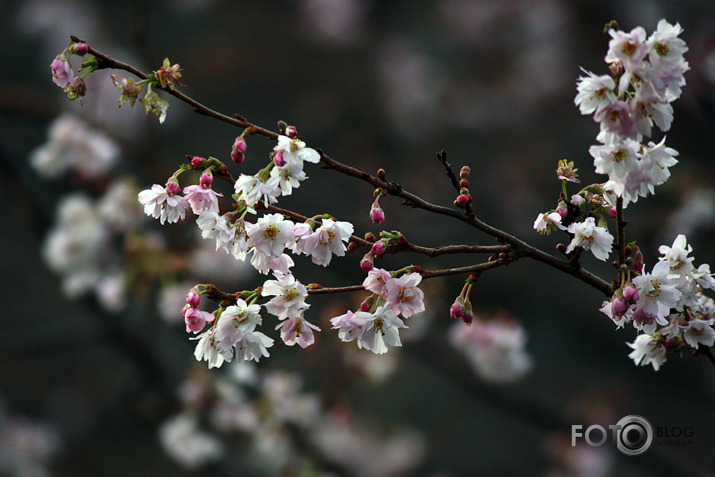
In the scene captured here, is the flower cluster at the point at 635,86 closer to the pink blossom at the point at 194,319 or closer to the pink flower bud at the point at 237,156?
the pink flower bud at the point at 237,156

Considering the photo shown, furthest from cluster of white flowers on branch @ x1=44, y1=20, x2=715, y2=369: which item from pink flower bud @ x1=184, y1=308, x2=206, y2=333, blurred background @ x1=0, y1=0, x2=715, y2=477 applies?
blurred background @ x1=0, y1=0, x2=715, y2=477

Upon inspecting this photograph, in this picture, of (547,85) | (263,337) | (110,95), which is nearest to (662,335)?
(263,337)

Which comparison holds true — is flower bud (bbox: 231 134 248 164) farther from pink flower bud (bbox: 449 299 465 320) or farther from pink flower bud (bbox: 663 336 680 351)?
pink flower bud (bbox: 663 336 680 351)

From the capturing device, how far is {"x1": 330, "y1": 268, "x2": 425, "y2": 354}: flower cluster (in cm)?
94

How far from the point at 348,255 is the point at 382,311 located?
87.6 inches

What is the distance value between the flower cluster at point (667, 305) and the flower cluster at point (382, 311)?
0.29 m

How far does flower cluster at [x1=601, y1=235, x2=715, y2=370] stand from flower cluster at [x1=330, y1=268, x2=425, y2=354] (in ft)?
0.96

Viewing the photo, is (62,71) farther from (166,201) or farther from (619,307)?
Result: (619,307)

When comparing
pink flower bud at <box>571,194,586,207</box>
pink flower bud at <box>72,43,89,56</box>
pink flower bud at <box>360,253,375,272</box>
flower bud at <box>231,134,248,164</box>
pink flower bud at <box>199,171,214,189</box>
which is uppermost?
pink flower bud at <box>72,43,89,56</box>

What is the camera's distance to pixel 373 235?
0.96 meters

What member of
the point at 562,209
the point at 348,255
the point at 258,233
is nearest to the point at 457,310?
the point at 562,209

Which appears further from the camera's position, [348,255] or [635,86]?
[348,255]

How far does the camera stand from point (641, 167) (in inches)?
35.8

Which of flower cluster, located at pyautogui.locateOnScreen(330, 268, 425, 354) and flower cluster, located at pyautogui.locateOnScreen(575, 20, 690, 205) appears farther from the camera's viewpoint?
flower cluster, located at pyautogui.locateOnScreen(330, 268, 425, 354)
